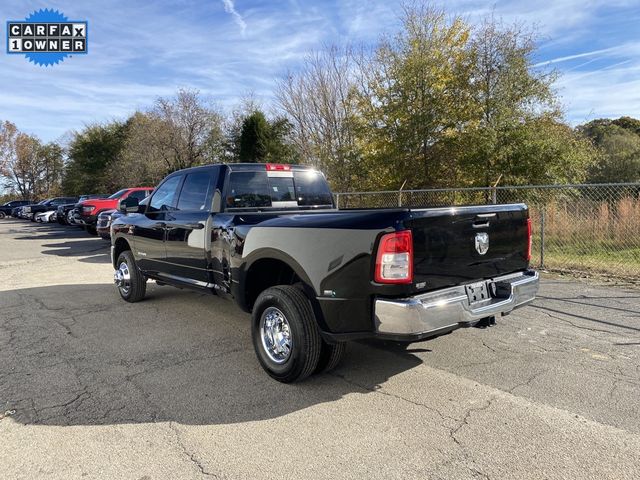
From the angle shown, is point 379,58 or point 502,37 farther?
point 379,58

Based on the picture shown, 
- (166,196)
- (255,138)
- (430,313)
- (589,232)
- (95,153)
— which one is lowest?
(430,313)

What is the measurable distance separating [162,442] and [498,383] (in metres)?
2.61

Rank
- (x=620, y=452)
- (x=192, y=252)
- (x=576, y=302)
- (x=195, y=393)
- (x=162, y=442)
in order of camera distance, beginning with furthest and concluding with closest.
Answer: (x=576, y=302) → (x=192, y=252) → (x=195, y=393) → (x=162, y=442) → (x=620, y=452)

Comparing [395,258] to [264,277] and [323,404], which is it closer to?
[323,404]

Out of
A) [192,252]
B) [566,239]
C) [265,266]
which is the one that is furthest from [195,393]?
[566,239]

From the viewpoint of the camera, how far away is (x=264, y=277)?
175 inches

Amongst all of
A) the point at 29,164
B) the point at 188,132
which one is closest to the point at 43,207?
the point at 188,132

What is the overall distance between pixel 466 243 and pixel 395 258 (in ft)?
2.51

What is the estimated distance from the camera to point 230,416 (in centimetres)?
325

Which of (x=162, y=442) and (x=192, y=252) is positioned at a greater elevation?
(x=192, y=252)

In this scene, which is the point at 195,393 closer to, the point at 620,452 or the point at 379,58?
the point at 620,452

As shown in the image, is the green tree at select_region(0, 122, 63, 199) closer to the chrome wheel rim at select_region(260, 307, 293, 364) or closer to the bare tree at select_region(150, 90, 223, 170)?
the bare tree at select_region(150, 90, 223, 170)

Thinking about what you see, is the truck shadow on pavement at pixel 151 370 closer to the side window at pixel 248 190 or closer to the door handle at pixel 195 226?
the door handle at pixel 195 226

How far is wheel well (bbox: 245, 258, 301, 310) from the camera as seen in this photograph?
4246 millimetres
